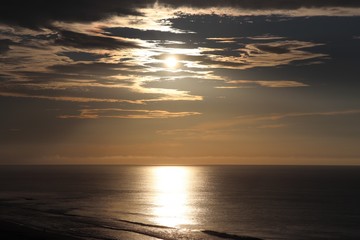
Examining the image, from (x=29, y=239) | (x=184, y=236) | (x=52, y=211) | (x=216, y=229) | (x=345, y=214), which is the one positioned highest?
(x=345, y=214)

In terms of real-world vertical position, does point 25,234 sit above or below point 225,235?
below

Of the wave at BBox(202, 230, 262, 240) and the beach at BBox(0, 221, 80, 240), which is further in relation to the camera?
the wave at BBox(202, 230, 262, 240)

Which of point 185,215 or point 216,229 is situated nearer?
point 216,229

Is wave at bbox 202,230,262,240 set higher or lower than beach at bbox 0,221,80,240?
higher

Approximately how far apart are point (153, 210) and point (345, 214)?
45752mm

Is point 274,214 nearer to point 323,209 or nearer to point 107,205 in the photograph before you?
point 323,209

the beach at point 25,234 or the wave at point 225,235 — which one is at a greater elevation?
the wave at point 225,235

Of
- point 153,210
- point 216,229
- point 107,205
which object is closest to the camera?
point 216,229

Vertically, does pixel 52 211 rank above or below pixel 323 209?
below

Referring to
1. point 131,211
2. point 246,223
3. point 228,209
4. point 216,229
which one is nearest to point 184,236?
point 216,229

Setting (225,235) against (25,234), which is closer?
(25,234)

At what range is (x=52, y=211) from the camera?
112 m

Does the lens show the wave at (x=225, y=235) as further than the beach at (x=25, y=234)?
Yes

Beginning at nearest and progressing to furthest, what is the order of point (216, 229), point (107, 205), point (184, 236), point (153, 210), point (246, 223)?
point (184, 236) < point (216, 229) < point (246, 223) < point (153, 210) < point (107, 205)
